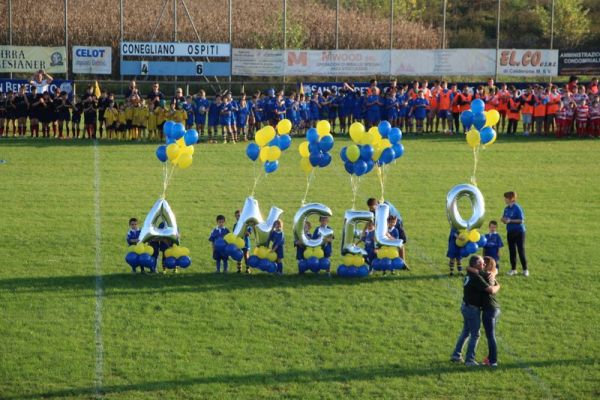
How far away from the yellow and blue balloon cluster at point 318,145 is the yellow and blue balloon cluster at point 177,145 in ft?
6.23

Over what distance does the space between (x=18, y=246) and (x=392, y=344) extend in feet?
26.2

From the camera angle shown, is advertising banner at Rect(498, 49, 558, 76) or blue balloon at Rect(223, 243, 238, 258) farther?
advertising banner at Rect(498, 49, 558, 76)

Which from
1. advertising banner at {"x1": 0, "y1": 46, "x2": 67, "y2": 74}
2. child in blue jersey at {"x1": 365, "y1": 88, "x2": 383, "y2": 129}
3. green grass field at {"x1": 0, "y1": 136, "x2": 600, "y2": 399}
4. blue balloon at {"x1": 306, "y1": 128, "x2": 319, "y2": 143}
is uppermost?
advertising banner at {"x1": 0, "y1": 46, "x2": 67, "y2": 74}

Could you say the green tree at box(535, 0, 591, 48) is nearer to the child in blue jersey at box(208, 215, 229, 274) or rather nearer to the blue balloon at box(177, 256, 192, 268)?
the child in blue jersey at box(208, 215, 229, 274)

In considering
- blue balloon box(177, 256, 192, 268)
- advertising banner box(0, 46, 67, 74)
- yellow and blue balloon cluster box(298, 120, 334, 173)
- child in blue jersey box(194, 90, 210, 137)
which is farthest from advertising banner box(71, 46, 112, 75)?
blue balloon box(177, 256, 192, 268)

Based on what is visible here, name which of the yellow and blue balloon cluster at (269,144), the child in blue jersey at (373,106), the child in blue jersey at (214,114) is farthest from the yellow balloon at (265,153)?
the child in blue jersey at (373,106)

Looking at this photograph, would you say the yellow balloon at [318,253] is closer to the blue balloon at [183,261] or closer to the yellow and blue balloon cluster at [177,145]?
the blue balloon at [183,261]

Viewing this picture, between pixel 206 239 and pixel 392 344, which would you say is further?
pixel 206 239

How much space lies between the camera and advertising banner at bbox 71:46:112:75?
3697 centimetres

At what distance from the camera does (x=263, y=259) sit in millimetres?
15328

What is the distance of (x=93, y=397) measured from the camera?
33.9ft

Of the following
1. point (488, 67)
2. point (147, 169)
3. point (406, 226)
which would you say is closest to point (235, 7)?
point (488, 67)

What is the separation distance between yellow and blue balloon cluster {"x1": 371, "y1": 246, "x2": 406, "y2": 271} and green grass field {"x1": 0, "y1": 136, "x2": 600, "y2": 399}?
25 cm

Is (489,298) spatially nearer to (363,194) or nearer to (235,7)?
(363,194)
